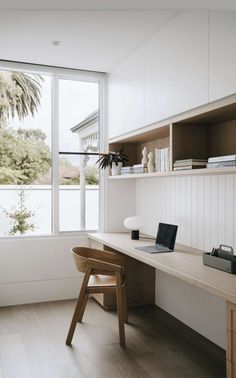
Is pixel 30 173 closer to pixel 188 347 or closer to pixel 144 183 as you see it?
pixel 144 183

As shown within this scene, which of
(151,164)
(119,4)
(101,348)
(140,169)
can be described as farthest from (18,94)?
(101,348)

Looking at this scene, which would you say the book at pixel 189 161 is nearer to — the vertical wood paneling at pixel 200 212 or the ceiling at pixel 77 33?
the vertical wood paneling at pixel 200 212

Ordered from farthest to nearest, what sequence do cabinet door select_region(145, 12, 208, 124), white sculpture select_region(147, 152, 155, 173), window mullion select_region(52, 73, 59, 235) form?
1. window mullion select_region(52, 73, 59, 235)
2. white sculpture select_region(147, 152, 155, 173)
3. cabinet door select_region(145, 12, 208, 124)

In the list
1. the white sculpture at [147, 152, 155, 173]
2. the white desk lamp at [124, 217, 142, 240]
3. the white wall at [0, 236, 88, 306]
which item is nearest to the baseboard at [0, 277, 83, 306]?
the white wall at [0, 236, 88, 306]

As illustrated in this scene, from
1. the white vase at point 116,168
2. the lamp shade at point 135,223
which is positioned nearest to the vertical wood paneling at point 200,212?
the lamp shade at point 135,223

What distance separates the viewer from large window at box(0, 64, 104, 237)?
399 centimetres

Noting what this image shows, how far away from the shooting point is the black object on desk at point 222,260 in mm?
2328

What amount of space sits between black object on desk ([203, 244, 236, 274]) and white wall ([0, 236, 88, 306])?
197 centimetres

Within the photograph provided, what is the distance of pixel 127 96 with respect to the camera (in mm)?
3719

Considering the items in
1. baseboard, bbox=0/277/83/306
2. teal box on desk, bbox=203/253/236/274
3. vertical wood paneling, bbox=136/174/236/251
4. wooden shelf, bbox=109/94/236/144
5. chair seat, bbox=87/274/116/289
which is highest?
wooden shelf, bbox=109/94/236/144

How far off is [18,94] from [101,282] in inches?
88.9

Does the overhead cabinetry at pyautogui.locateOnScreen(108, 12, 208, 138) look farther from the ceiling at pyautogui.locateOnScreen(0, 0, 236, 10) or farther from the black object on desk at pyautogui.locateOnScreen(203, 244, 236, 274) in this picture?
the black object on desk at pyautogui.locateOnScreen(203, 244, 236, 274)

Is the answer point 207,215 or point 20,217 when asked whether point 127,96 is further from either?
point 20,217

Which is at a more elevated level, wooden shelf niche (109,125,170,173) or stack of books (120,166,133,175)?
wooden shelf niche (109,125,170,173)
